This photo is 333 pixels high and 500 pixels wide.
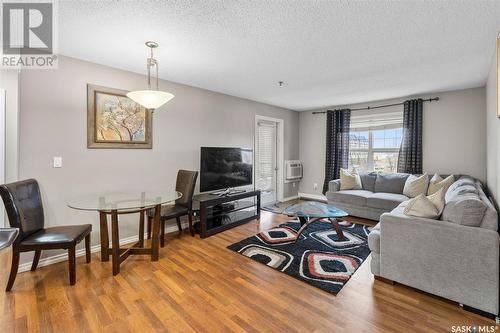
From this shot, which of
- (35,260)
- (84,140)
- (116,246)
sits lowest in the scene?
(35,260)

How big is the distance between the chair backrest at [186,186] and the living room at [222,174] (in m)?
0.05

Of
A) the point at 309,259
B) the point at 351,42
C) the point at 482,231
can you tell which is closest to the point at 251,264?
the point at 309,259

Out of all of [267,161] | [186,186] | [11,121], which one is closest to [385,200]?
[267,161]

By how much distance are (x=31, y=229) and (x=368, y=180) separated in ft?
16.6

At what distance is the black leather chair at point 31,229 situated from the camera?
1.98m

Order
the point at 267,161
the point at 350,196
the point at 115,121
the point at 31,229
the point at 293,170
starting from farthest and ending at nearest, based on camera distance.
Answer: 1. the point at 293,170
2. the point at 267,161
3. the point at 350,196
4. the point at 115,121
5. the point at 31,229

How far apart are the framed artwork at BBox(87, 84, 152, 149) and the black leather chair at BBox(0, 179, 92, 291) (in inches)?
31.0

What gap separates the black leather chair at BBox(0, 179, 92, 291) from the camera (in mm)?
1983

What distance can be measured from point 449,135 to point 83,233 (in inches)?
219

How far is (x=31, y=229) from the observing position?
85.1 inches

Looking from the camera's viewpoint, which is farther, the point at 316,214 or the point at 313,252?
the point at 316,214

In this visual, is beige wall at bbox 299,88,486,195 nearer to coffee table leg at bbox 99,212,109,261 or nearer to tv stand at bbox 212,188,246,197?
tv stand at bbox 212,188,246,197

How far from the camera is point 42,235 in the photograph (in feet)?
7.00

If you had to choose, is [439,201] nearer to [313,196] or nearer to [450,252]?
[450,252]
